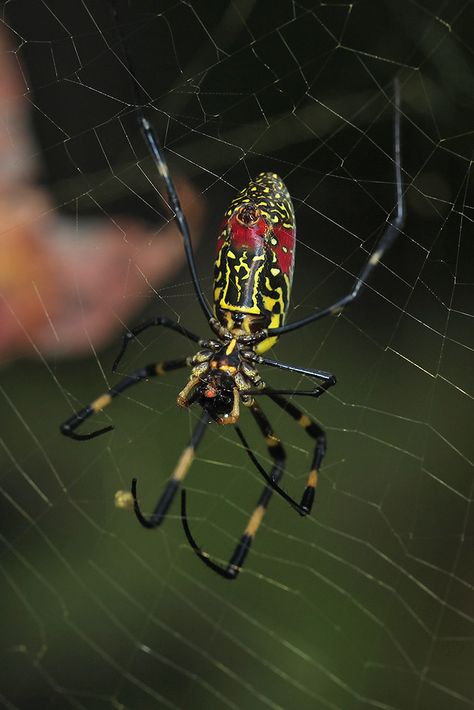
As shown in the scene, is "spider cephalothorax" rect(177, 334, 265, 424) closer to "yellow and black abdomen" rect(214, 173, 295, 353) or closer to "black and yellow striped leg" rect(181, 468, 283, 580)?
"yellow and black abdomen" rect(214, 173, 295, 353)

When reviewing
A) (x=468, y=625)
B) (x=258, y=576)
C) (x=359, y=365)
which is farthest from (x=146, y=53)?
(x=468, y=625)

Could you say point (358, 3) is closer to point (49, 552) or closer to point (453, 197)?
point (453, 197)

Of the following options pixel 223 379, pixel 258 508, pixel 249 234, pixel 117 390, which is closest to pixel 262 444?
pixel 258 508

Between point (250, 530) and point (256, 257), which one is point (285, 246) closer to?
point (256, 257)

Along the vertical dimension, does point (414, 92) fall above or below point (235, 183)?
above

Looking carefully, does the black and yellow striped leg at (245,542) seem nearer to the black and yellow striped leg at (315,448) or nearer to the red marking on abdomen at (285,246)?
the black and yellow striped leg at (315,448)
